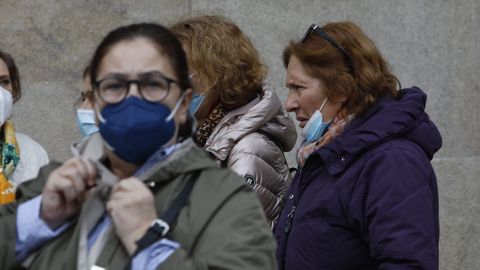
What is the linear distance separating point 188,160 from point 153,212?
0.55 ft

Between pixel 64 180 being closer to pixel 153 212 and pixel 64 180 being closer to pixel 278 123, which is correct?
pixel 153 212

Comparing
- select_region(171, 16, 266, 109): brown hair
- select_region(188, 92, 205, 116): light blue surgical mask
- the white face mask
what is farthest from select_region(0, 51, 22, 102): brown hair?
select_region(188, 92, 205, 116): light blue surgical mask

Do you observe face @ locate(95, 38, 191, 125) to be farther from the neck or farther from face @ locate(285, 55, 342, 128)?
face @ locate(285, 55, 342, 128)

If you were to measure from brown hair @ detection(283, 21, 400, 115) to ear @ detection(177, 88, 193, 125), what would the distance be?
4.14 feet

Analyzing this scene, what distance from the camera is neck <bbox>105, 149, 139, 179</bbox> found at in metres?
2.24

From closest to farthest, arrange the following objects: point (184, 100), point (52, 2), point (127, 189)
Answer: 1. point (127, 189)
2. point (184, 100)
3. point (52, 2)

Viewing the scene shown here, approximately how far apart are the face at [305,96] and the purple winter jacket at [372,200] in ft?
0.65

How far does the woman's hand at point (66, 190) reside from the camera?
2139 millimetres

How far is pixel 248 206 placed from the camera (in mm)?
2137

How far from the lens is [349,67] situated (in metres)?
3.57

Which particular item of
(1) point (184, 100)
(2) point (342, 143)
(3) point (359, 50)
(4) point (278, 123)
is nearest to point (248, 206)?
(1) point (184, 100)

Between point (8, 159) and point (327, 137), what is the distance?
50.4 inches

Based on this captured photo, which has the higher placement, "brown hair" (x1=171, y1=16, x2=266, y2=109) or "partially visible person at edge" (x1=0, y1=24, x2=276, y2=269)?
"partially visible person at edge" (x1=0, y1=24, x2=276, y2=269)

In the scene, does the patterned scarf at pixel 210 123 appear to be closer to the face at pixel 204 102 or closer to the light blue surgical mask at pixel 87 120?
the face at pixel 204 102
